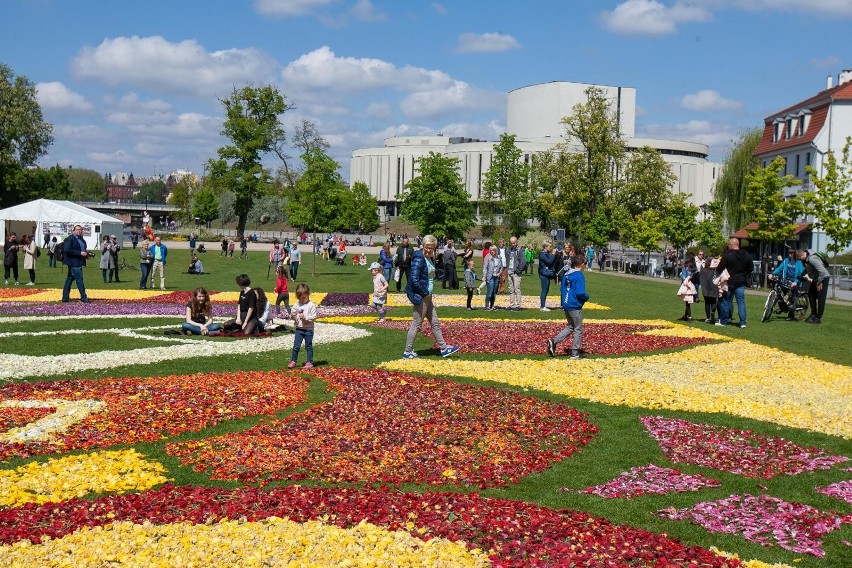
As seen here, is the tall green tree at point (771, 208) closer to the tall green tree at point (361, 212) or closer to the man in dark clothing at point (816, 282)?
the man in dark clothing at point (816, 282)

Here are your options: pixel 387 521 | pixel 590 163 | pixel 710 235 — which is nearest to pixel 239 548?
pixel 387 521

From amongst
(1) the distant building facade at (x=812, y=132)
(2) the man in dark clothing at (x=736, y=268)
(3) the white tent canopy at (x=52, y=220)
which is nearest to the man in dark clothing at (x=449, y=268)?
(2) the man in dark clothing at (x=736, y=268)

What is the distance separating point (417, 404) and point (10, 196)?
349ft

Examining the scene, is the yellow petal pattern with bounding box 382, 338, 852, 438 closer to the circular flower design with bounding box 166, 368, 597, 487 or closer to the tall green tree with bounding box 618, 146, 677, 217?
the circular flower design with bounding box 166, 368, 597, 487

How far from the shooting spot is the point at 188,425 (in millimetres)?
11727

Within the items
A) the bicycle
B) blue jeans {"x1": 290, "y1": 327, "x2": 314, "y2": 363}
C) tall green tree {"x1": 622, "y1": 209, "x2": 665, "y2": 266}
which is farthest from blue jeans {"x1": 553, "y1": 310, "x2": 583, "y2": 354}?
tall green tree {"x1": 622, "y1": 209, "x2": 665, "y2": 266}

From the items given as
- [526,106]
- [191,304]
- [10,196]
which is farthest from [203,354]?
[526,106]

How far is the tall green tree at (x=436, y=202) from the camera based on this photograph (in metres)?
59.3

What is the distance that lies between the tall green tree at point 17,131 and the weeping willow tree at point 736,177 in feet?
256

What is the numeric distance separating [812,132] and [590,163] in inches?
750

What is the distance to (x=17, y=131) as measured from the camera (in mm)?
100562

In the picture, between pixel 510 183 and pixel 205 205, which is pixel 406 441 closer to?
pixel 510 183

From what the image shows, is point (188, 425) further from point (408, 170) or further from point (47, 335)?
point (408, 170)

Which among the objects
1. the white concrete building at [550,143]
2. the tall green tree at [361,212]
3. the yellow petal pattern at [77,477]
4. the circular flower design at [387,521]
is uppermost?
the white concrete building at [550,143]
